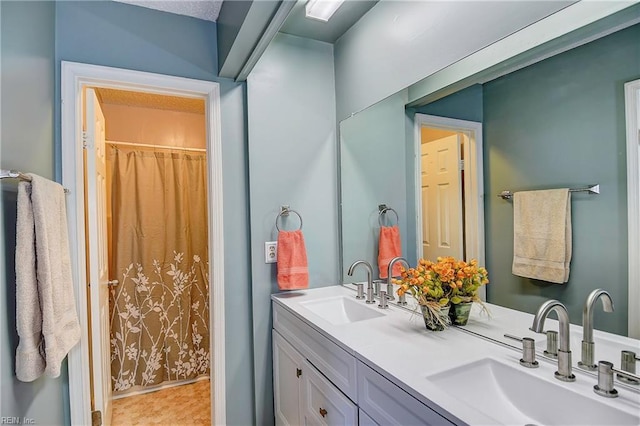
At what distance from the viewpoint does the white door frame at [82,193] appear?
1579 mm

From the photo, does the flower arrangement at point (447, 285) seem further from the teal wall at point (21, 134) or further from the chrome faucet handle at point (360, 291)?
the teal wall at point (21, 134)

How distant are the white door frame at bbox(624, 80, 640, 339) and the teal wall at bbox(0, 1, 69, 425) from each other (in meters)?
1.81

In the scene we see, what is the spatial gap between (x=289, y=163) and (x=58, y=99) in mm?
1163

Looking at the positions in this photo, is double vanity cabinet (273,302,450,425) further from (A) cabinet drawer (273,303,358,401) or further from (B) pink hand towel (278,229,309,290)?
(B) pink hand towel (278,229,309,290)

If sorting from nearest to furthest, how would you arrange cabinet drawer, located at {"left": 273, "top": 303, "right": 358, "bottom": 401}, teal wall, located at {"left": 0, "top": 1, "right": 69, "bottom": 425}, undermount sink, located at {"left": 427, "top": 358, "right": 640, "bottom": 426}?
undermount sink, located at {"left": 427, "top": 358, "right": 640, "bottom": 426} < teal wall, located at {"left": 0, "top": 1, "right": 69, "bottom": 425} < cabinet drawer, located at {"left": 273, "top": 303, "right": 358, "bottom": 401}

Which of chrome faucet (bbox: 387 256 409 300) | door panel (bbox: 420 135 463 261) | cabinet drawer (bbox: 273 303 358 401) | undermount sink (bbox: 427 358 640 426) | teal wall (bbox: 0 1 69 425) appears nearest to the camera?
undermount sink (bbox: 427 358 640 426)

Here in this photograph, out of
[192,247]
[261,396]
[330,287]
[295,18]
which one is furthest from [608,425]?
[192,247]

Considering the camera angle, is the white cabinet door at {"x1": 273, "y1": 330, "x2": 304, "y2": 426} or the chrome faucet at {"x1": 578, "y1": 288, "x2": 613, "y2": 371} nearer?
the chrome faucet at {"x1": 578, "y1": 288, "x2": 613, "y2": 371}

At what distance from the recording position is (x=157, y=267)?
2.71 metres

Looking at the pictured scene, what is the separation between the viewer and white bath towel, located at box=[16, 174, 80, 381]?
1095mm

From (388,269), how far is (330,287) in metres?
0.52

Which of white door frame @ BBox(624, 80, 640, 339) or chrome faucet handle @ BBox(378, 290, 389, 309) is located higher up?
white door frame @ BBox(624, 80, 640, 339)

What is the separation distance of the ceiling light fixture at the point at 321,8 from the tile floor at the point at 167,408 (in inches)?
102

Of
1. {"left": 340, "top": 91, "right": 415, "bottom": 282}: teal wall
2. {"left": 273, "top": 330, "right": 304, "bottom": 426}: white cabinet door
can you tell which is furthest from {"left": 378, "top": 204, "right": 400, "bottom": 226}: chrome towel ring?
{"left": 273, "top": 330, "right": 304, "bottom": 426}: white cabinet door
